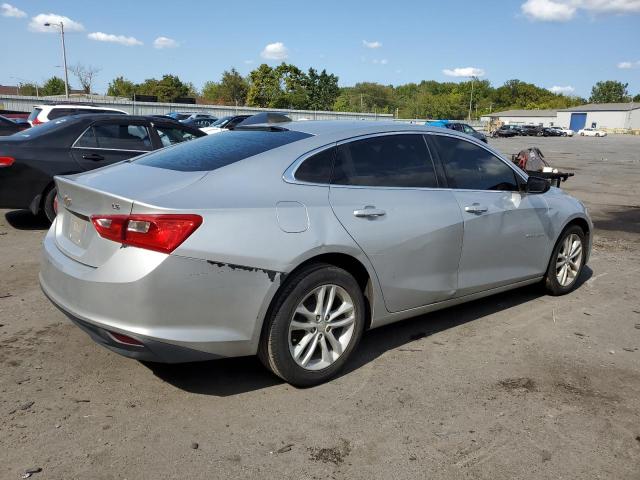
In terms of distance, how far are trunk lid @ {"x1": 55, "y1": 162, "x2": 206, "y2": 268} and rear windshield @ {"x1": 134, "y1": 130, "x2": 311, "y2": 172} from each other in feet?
0.44

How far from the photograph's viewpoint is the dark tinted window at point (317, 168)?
3.41 metres

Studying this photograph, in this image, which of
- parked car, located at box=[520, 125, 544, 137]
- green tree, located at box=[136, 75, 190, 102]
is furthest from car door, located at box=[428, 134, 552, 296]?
green tree, located at box=[136, 75, 190, 102]

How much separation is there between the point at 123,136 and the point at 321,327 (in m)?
5.65

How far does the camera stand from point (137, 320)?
2.84 metres

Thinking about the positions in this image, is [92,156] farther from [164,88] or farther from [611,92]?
[611,92]

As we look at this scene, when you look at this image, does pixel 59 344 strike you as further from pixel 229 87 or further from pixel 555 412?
pixel 229 87

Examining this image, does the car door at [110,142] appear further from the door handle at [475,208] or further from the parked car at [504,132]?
the parked car at [504,132]

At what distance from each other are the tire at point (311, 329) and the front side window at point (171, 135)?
5.54 metres

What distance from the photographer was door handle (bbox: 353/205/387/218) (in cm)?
350

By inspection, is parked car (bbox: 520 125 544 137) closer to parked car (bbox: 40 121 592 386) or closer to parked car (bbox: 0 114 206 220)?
parked car (bbox: 0 114 206 220)

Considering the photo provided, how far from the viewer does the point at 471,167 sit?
175 inches

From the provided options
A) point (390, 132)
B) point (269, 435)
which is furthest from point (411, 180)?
point (269, 435)

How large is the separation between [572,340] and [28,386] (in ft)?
12.7

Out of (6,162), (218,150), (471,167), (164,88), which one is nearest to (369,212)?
(218,150)
